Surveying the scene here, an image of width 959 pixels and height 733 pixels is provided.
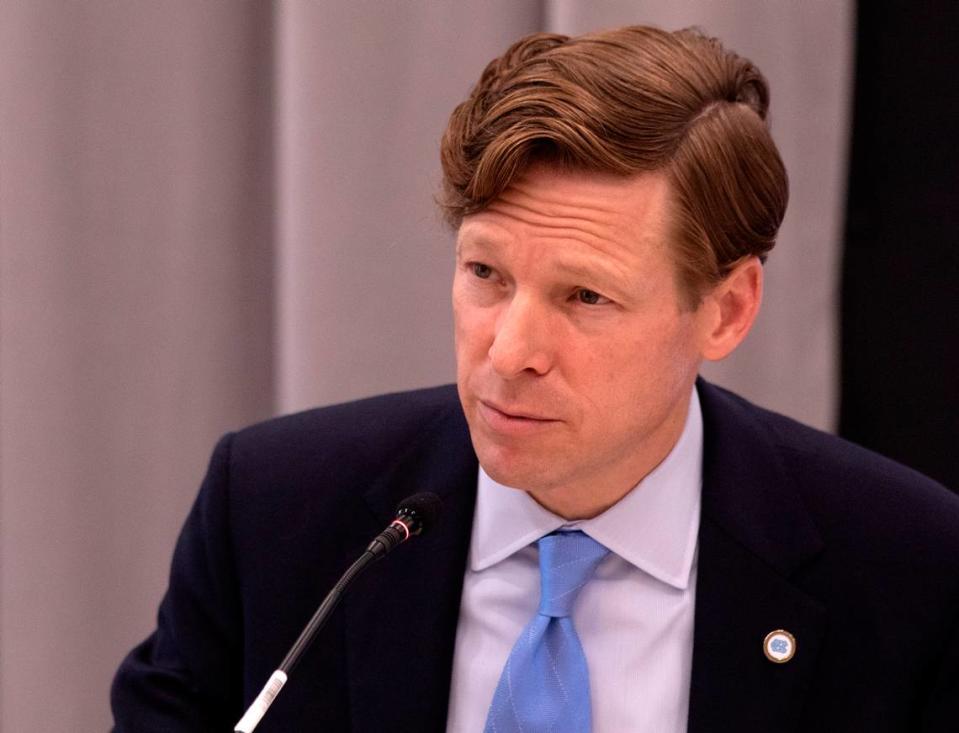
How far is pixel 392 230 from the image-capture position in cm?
251

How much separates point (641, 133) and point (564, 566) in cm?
58

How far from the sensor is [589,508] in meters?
1.80

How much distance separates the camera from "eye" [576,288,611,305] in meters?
1.62

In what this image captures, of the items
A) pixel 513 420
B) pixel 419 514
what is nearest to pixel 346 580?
pixel 419 514

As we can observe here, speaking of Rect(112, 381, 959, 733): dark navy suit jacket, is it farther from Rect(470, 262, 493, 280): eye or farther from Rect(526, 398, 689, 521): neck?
Rect(470, 262, 493, 280): eye

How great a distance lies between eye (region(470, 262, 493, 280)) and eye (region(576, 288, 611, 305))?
0.40ft

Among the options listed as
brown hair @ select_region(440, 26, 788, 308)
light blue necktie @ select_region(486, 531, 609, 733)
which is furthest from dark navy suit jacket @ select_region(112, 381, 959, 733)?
brown hair @ select_region(440, 26, 788, 308)

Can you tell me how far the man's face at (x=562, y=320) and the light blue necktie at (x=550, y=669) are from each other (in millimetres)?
135

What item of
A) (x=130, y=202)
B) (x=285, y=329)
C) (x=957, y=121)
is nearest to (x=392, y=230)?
(x=285, y=329)

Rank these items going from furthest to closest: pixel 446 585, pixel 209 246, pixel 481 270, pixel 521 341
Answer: pixel 209 246 → pixel 446 585 → pixel 481 270 → pixel 521 341

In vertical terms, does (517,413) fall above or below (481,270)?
below

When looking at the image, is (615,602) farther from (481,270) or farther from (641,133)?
(641,133)

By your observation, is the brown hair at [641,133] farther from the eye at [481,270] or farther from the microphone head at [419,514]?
the microphone head at [419,514]

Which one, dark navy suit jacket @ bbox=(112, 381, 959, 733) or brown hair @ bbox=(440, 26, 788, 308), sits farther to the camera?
dark navy suit jacket @ bbox=(112, 381, 959, 733)
